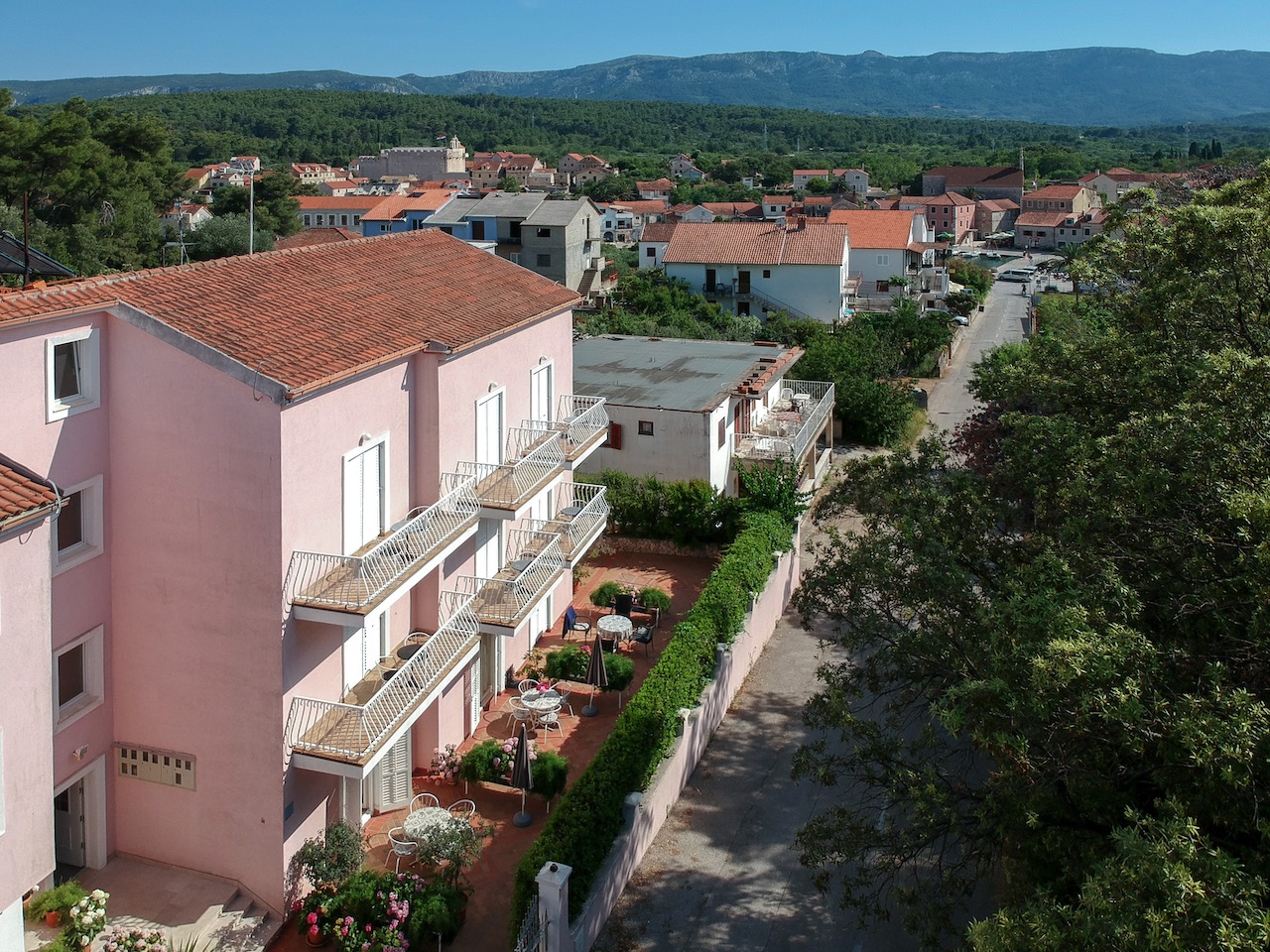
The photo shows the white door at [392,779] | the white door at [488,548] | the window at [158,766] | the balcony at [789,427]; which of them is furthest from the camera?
the balcony at [789,427]

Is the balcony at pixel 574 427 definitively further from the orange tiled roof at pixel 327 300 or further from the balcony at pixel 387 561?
the balcony at pixel 387 561

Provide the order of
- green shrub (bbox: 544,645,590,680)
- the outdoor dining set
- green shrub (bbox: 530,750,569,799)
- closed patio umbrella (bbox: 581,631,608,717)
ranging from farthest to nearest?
1. green shrub (bbox: 544,645,590,680)
2. closed patio umbrella (bbox: 581,631,608,717)
3. green shrub (bbox: 530,750,569,799)
4. the outdoor dining set

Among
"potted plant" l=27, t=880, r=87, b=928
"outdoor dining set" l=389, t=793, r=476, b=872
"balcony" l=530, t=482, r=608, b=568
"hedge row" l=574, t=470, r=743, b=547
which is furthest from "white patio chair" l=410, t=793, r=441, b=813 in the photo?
"hedge row" l=574, t=470, r=743, b=547

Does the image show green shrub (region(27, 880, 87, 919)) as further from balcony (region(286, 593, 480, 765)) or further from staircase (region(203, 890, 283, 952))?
balcony (region(286, 593, 480, 765))

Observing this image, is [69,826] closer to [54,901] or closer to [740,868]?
[54,901]

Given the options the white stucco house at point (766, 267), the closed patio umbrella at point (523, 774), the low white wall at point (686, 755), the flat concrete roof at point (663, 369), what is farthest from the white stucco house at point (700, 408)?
the white stucco house at point (766, 267)

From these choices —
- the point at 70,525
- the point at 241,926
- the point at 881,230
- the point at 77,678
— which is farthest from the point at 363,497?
the point at 881,230

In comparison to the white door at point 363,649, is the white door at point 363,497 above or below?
above
